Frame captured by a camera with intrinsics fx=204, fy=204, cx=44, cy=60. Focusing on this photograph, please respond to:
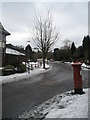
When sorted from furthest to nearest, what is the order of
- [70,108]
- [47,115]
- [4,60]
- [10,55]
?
1. [10,55]
2. [4,60]
3. [70,108]
4. [47,115]

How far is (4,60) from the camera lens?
34125 millimetres

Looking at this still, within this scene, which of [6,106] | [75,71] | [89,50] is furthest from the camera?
[89,50]

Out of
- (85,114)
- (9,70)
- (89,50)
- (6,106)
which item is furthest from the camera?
(89,50)

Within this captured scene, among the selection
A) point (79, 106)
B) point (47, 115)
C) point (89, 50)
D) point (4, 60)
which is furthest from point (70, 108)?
point (89, 50)

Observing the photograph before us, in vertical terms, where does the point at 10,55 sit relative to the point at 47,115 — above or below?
above

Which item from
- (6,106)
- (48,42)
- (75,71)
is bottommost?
(6,106)

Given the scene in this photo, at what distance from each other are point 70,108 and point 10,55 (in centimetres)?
3307

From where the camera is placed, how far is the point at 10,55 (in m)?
38.2

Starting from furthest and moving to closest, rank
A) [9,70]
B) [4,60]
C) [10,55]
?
[10,55]
[4,60]
[9,70]

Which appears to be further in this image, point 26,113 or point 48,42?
point 48,42

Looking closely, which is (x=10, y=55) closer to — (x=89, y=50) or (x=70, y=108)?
(x=89, y=50)

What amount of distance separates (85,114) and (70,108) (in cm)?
80

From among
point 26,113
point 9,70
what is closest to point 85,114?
point 26,113

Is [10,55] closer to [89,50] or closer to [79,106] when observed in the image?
[89,50]
